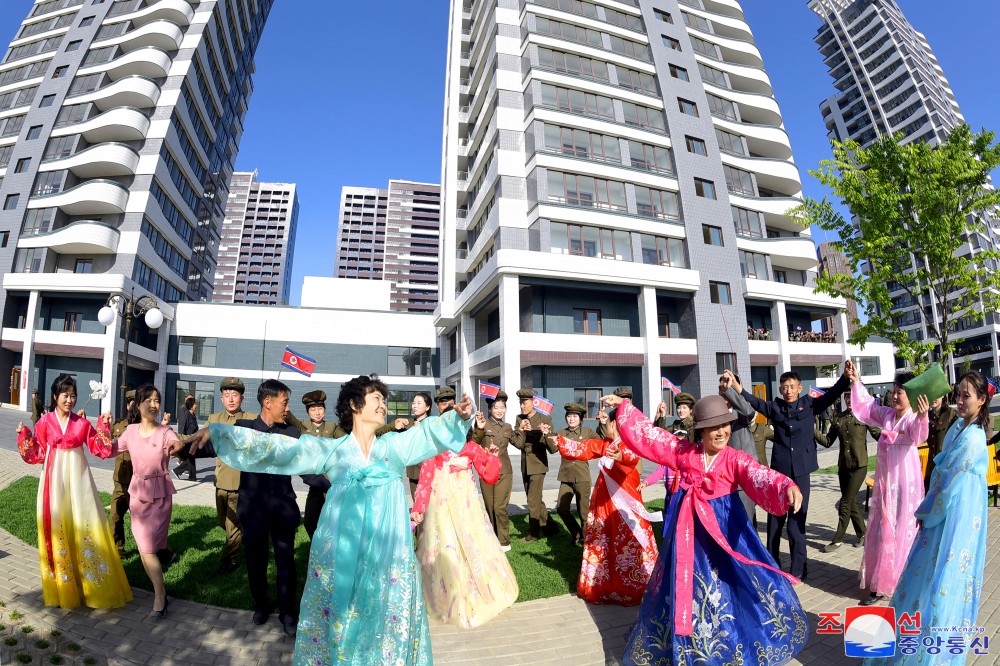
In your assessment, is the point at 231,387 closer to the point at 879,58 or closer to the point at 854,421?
the point at 854,421

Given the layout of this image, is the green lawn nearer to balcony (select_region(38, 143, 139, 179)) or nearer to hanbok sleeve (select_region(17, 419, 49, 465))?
hanbok sleeve (select_region(17, 419, 49, 465))

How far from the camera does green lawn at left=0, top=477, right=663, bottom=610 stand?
5.24 m

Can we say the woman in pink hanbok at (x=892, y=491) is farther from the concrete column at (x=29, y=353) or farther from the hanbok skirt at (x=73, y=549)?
the concrete column at (x=29, y=353)

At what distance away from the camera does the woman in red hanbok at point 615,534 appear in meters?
4.97

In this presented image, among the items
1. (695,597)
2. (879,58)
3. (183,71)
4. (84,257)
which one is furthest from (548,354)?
(879,58)

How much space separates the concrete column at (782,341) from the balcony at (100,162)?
42.8m

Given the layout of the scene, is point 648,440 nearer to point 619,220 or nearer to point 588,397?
point 588,397

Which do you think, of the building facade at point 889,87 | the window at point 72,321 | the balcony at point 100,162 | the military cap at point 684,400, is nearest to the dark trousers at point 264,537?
the military cap at point 684,400

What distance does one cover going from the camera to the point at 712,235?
2778 centimetres

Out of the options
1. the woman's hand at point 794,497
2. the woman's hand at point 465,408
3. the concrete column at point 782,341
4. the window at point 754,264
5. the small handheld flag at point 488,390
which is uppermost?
the window at point 754,264

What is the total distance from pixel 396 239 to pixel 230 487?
4095 inches

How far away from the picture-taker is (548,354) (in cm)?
2325

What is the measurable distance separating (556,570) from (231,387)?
4.47m

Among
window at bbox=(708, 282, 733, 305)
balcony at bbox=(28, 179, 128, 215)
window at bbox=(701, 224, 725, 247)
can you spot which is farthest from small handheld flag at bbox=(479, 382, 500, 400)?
balcony at bbox=(28, 179, 128, 215)
